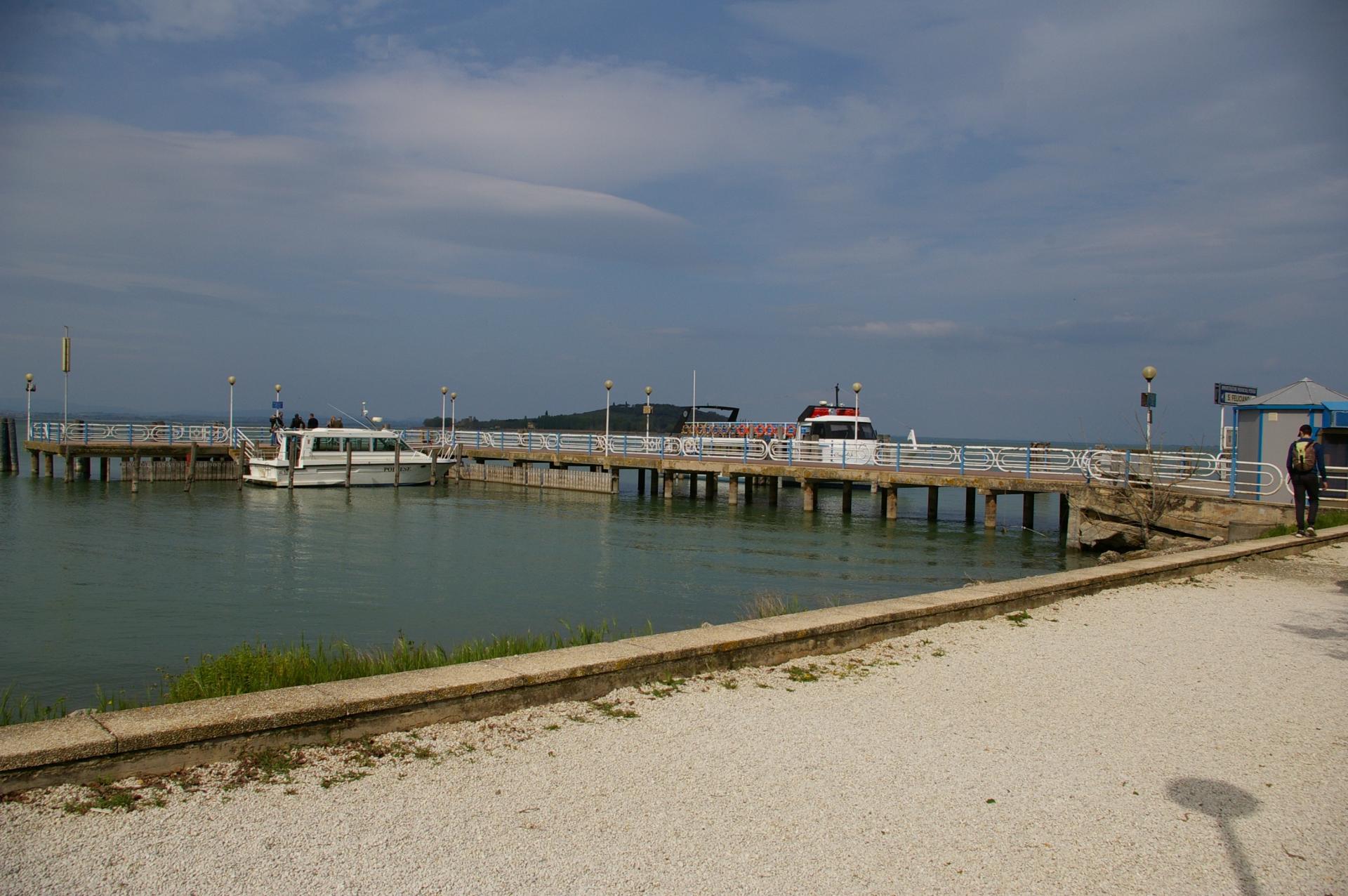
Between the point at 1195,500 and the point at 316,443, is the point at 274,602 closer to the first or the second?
the point at 1195,500

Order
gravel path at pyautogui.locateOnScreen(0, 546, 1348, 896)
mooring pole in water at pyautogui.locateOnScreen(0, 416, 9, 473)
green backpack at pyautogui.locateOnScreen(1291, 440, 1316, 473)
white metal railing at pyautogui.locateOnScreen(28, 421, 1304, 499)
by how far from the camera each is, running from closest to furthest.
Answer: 1. gravel path at pyautogui.locateOnScreen(0, 546, 1348, 896)
2. green backpack at pyautogui.locateOnScreen(1291, 440, 1316, 473)
3. white metal railing at pyautogui.locateOnScreen(28, 421, 1304, 499)
4. mooring pole in water at pyautogui.locateOnScreen(0, 416, 9, 473)

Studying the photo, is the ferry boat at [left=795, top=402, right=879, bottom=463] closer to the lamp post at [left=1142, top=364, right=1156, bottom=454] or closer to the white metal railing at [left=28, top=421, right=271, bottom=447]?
the lamp post at [left=1142, top=364, right=1156, bottom=454]

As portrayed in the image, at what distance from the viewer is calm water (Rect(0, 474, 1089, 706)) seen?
14.0 meters

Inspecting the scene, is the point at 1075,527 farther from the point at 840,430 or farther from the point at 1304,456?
the point at 840,430

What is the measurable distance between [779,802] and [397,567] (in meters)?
17.6

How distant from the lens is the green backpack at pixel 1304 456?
619 inches

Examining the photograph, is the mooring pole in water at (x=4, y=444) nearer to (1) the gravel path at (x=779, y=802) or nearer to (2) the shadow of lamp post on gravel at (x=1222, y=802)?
(1) the gravel path at (x=779, y=802)

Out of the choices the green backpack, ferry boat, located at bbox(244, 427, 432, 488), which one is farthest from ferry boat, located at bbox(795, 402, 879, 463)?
the green backpack

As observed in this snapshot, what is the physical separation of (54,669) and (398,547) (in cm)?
1327

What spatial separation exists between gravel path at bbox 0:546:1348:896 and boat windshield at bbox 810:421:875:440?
110 feet

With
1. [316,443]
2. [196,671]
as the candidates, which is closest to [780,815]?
[196,671]

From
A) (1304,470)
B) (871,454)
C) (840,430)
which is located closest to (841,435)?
(840,430)

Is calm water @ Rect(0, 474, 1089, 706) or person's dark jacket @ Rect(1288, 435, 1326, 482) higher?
person's dark jacket @ Rect(1288, 435, 1326, 482)

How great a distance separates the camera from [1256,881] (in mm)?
4215
